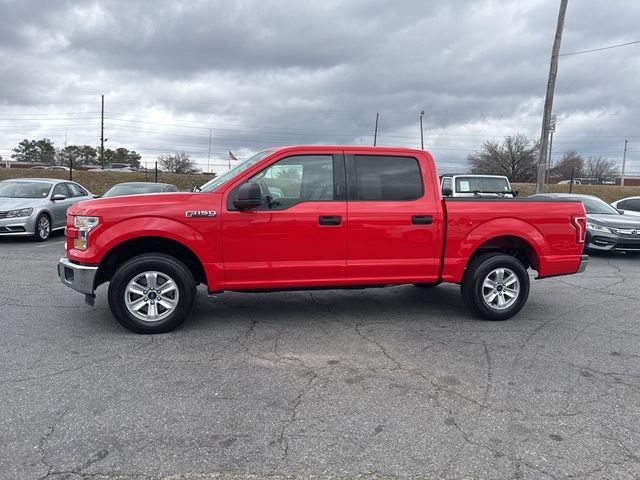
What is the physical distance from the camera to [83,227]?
479cm

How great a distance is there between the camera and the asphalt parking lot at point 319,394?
9.05 ft

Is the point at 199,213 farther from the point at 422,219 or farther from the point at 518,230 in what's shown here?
the point at 518,230

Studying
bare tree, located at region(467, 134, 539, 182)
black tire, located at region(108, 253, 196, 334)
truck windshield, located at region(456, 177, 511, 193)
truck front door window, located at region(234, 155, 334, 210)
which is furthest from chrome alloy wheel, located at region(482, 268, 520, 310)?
bare tree, located at region(467, 134, 539, 182)

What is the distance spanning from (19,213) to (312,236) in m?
8.93

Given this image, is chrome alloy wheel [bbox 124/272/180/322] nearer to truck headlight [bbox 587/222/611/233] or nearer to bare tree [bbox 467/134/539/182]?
truck headlight [bbox 587/222/611/233]

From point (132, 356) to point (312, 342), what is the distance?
164 cm

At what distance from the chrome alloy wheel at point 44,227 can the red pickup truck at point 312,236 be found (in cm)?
733

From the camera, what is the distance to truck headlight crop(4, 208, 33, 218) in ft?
35.5

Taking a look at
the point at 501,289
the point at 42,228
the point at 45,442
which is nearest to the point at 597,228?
the point at 501,289

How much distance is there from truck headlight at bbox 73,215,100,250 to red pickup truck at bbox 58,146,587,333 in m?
0.02

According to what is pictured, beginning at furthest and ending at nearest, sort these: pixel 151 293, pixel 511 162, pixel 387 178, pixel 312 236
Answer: pixel 511 162 → pixel 387 178 → pixel 312 236 → pixel 151 293

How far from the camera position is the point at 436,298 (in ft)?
22.0

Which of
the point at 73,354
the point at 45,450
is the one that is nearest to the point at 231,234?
the point at 73,354

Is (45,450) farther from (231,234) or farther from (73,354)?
(231,234)
